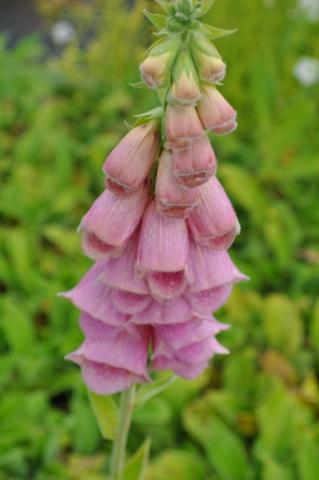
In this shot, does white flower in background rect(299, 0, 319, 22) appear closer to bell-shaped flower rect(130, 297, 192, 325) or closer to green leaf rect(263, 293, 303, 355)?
green leaf rect(263, 293, 303, 355)

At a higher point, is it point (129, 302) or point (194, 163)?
point (194, 163)

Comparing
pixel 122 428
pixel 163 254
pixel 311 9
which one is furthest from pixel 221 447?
pixel 311 9

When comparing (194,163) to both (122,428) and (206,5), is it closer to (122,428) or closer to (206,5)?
(206,5)

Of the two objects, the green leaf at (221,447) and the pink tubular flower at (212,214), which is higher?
the pink tubular flower at (212,214)

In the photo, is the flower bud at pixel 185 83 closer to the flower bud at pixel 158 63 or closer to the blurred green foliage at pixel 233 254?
the flower bud at pixel 158 63

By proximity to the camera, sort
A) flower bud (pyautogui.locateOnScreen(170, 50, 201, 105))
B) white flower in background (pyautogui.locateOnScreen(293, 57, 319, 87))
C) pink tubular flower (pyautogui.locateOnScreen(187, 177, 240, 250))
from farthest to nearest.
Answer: white flower in background (pyautogui.locateOnScreen(293, 57, 319, 87))
pink tubular flower (pyautogui.locateOnScreen(187, 177, 240, 250))
flower bud (pyautogui.locateOnScreen(170, 50, 201, 105))

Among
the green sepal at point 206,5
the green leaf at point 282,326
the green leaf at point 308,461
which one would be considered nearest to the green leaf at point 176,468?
the green leaf at point 308,461

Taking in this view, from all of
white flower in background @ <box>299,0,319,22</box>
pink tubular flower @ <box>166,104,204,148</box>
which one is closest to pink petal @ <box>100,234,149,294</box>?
pink tubular flower @ <box>166,104,204,148</box>
